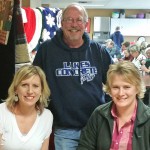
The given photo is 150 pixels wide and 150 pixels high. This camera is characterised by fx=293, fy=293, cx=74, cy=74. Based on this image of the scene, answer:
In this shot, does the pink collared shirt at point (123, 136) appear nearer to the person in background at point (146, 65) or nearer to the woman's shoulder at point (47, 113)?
the woman's shoulder at point (47, 113)

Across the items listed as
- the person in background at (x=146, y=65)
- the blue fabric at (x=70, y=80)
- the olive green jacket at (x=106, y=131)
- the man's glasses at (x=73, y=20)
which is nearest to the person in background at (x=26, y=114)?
the blue fabric at (x=70, y=80)

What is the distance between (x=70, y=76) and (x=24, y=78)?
1.04ft

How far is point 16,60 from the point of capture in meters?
1.80

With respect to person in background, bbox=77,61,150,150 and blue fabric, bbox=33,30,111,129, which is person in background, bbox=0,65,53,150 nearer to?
blue fabric, bbox=33,30,111,129

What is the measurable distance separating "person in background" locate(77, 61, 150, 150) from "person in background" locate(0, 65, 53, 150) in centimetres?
30

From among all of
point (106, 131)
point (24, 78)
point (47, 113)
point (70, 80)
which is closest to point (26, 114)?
point (47, 113)

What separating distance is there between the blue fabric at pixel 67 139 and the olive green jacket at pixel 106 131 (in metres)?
0.17

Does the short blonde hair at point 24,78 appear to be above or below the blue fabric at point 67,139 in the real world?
above

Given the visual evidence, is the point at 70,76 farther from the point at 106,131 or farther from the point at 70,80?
the point at 106,131

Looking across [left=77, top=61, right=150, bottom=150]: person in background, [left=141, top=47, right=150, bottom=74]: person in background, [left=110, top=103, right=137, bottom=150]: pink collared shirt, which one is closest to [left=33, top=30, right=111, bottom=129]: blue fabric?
[left=77, top=61, right=150, bottom=150]: person in background

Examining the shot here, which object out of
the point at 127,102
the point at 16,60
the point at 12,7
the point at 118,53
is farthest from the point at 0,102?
the point at 118,53

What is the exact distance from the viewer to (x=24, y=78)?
1821 mm

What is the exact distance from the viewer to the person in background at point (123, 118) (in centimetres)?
166

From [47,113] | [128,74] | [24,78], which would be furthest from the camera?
[47,113]
